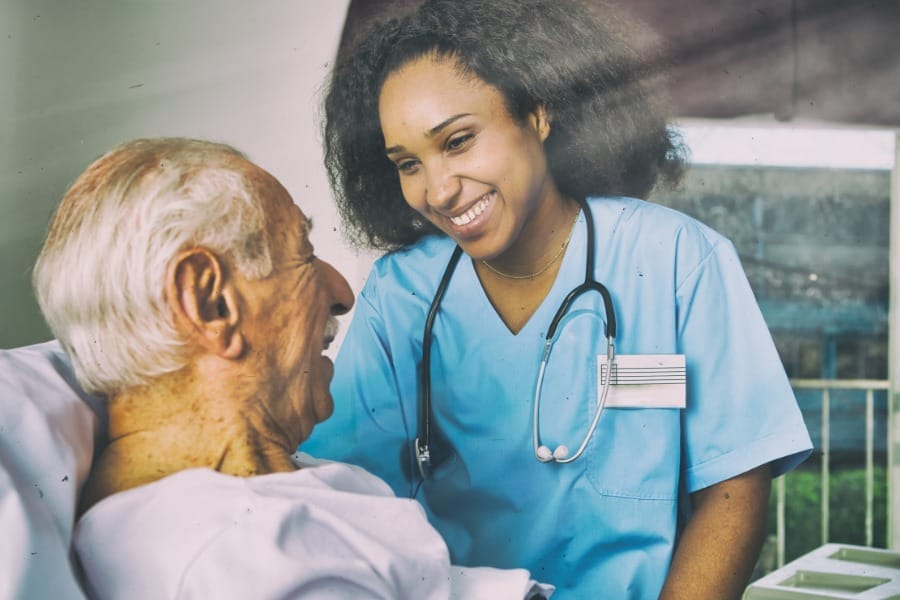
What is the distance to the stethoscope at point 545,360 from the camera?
113 centimetres

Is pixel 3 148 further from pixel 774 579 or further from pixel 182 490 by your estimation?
pixel 774 579

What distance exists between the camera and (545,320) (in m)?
1.16

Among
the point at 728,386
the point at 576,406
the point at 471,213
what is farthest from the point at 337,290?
the point at 728,386

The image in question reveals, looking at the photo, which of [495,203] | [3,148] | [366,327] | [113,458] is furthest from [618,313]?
[3,148]

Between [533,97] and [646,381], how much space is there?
0.38m

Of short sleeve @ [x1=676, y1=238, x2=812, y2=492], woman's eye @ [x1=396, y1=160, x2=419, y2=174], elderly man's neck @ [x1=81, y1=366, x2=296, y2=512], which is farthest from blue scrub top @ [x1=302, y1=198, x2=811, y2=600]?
elderly man's neck @ [x1=81, y1=366, x2=296, y2=512]

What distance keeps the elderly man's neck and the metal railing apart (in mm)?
677

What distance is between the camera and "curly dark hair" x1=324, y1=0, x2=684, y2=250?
1148mm

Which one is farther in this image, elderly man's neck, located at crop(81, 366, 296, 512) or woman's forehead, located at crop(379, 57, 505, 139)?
woman's forehead, located at crop(379, 57, 505, 139)

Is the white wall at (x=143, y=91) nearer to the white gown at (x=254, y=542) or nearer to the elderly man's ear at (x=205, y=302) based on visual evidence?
the elderly man's ear at (x=205, y=302)

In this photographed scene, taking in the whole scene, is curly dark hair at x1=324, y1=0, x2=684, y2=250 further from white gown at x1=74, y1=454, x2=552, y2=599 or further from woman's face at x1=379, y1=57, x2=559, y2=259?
white gown at x1=74, y1=454, x2=552, y2=599

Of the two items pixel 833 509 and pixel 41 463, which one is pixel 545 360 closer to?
pixel 833 509

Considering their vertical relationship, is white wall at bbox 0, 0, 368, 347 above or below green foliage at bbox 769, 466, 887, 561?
above

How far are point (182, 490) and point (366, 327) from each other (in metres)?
0.36
